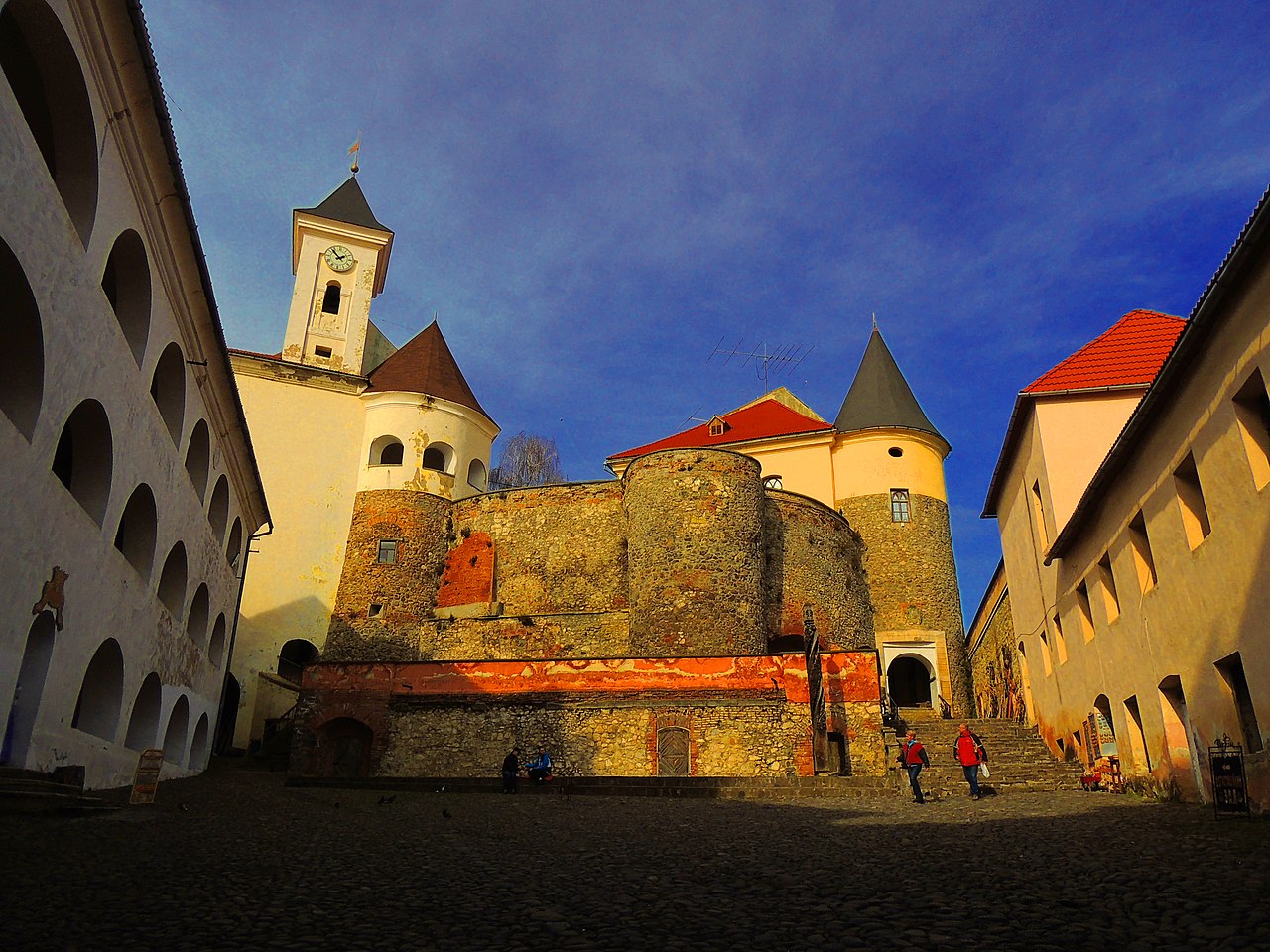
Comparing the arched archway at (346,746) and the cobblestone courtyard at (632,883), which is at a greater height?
the arched archway at (346,746)

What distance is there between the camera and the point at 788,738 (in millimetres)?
16312

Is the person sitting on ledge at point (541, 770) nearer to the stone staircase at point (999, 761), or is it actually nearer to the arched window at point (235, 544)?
the stone staircase at point (999, 761)

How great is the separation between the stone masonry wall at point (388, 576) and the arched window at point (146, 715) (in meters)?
11.9

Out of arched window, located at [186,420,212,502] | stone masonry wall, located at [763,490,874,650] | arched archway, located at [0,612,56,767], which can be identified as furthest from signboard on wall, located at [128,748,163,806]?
stone masonry wall, located at [763,490,874,650]

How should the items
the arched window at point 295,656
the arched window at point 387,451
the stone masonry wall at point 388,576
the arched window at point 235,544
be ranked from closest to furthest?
the arched window at point 235,544 → the arched window at point 295,656 → the stone masonry wall at point 388,576 → the arched window at point 387,451

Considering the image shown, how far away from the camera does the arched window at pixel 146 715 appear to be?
1355 centimetres

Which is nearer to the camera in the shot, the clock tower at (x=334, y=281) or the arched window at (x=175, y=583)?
the arched window at (x=175, y=583)

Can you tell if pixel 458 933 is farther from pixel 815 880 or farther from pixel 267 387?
pixel 267 387

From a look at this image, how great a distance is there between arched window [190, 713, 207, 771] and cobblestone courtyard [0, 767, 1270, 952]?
7.90m

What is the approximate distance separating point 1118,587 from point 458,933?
1143cm

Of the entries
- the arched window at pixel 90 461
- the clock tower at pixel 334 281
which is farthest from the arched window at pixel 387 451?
the arched window at pixel 90 461

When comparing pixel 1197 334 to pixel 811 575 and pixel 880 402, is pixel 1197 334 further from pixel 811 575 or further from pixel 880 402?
pixel 880 402

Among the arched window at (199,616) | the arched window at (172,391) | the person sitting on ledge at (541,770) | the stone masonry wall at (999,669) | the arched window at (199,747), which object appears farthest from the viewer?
the stone masonry wall at (999,669)

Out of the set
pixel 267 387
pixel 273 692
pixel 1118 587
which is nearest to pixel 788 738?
pixel 1118 587
